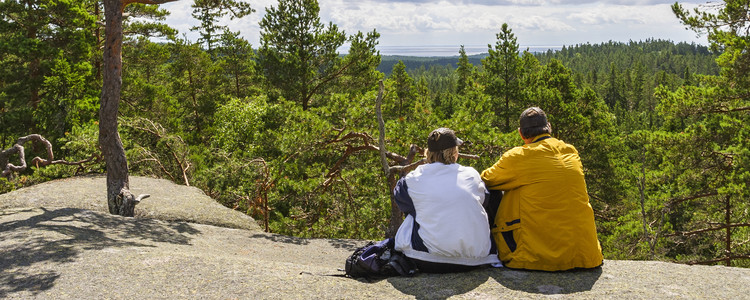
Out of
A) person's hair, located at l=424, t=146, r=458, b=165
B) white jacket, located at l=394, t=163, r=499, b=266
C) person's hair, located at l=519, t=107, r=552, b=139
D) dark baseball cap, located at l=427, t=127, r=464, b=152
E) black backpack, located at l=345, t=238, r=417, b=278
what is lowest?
black backpack, located at l=345, t=238, r=417, b=278

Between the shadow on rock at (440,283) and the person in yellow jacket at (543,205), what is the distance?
40 cm

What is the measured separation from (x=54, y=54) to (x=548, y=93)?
19242 mm

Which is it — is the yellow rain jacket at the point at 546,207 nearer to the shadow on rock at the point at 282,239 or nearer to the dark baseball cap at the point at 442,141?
the dark baseball cap at the point at 442,141

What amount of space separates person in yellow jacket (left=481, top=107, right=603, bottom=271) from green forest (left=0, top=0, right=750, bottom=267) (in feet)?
9.52

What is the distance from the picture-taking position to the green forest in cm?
1038

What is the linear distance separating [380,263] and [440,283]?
0.62 meters

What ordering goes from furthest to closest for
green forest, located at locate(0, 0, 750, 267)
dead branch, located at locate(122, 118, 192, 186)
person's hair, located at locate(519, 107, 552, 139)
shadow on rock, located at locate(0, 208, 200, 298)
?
1. dead branch, located at locate(122, 118, 192, 186)
2. green forest, located at locate(0, 0, 750, 267)
3. shadow on rock, located at locate(0, 208, 200, 298)
4. person's hair, located at locate(519, 107, 552, 139)

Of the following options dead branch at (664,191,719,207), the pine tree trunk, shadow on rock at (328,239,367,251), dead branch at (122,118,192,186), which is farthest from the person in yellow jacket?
dead branch at (664,191,719,207)

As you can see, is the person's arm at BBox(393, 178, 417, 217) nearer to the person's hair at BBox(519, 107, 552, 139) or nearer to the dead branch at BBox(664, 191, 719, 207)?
the person's hair at BBox(519, 107, 552, 139)

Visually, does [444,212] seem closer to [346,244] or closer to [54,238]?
[346,244]

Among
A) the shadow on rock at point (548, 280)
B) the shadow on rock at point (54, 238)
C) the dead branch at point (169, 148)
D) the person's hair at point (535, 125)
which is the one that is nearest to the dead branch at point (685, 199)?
the shadow on rock at point (548, 280)

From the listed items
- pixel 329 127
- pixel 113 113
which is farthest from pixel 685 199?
pixel 113 113

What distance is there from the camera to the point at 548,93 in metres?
19.4

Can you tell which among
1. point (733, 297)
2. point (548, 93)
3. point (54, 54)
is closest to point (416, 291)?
point (733, 297)
